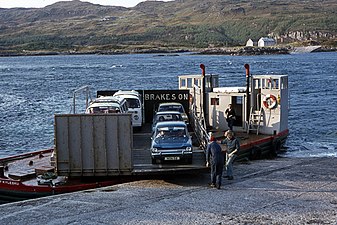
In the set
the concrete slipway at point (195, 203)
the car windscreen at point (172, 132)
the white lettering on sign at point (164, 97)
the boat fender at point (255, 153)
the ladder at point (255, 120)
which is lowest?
the boat fender at point (255, 153)

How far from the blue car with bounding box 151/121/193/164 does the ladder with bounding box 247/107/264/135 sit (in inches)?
341

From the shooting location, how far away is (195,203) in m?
16.6

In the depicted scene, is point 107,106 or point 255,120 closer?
point 107,106

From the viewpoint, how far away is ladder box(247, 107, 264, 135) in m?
28.9

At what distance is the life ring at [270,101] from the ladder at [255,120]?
0.39 m

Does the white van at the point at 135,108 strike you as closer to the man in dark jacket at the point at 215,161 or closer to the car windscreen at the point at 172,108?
the car windscreen at the point at 172,108

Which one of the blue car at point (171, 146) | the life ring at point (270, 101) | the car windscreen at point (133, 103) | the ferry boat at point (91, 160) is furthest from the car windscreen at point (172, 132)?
the life ring at point (270, 101)

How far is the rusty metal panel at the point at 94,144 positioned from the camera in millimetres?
19484

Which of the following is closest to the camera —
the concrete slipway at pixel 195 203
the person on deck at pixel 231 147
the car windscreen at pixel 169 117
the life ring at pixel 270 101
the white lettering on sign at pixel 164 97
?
the concrete slipway at pixel 195 203

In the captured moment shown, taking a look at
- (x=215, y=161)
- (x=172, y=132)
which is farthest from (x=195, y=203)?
(x=172, y=132)

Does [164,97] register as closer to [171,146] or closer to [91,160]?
[171,146]

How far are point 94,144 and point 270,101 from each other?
1156 cm

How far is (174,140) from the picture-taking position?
20.6m

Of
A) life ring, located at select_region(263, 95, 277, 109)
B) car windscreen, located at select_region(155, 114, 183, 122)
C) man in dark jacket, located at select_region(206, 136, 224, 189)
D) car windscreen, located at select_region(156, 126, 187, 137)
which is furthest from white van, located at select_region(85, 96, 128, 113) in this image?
man in dark jacket, located at select_region(206, 136, 224, 189)
